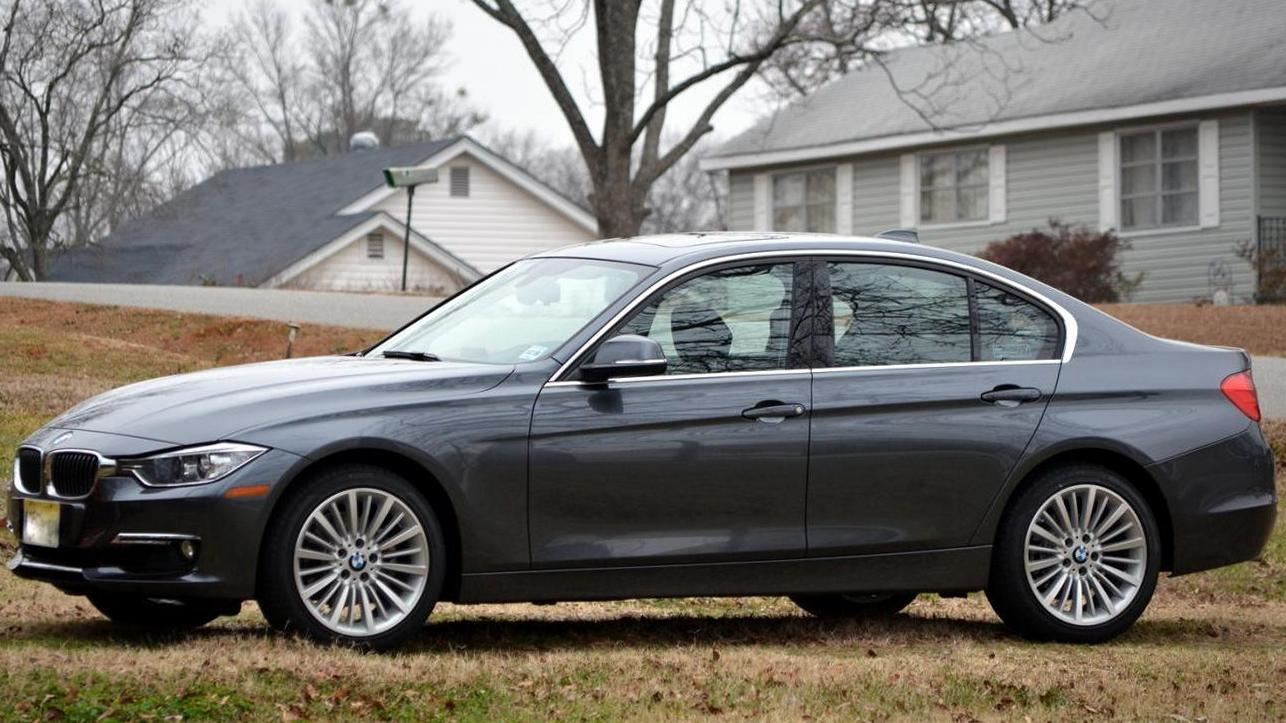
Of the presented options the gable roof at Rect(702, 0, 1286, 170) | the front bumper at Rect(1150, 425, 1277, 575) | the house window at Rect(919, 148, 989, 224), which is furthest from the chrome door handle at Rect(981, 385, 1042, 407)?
the house window at Rect(919, 148, 989, 224)

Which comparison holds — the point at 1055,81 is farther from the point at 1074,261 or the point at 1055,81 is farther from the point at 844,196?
the point at 1074,261

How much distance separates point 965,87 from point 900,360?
26795 mm

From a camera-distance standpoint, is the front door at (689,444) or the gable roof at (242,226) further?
the gable roof at (242,226)

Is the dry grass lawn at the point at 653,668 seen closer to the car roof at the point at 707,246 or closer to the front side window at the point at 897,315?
the front side window at the point at 897,315

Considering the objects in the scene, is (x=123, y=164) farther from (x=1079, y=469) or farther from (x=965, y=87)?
(x=1079, y=469)

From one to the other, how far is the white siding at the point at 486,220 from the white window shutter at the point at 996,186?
15970 millimetres

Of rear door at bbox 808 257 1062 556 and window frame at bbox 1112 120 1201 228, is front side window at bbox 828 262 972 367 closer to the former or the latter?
rear door at bbox 808 257 1062 556

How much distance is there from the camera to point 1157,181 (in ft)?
99.0

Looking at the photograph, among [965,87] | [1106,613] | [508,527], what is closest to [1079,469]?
[1106,613]

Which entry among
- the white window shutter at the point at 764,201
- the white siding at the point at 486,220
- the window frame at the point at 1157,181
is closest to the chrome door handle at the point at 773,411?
the window frame at the point at 1157,181

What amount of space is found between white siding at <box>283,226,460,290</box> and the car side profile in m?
34.8

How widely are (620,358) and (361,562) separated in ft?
4.07

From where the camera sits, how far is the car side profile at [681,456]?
272 inches

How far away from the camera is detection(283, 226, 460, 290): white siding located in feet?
143
